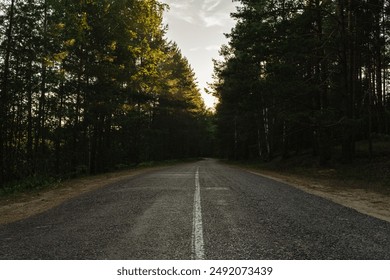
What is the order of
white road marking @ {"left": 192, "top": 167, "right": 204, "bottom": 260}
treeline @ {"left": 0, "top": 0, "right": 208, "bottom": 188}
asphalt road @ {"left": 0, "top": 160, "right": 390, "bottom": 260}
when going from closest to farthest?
white road marking @ {"left": 192, "top": 167, "right": 204, "bottom": 260}
asphalt road @ {"left": 0, "top": 160, "right": 390, "bottom": 260}
treeline @ {"left": 0, "top": 0, "right": 208, "bottom": 188}

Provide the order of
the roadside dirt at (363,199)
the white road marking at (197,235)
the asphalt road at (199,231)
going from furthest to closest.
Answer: the roadside dirt at (363,199), the asphalt road at (199,231), the white road marking at (197,235)

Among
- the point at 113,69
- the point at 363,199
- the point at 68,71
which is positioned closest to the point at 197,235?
the point at 363,199

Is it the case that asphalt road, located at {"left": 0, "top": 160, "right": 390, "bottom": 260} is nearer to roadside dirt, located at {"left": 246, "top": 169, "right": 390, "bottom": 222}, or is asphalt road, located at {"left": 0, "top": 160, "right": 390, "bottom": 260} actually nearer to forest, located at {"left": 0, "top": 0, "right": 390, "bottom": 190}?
roadside dirt, located at {"left": 246, "top": 169, "right": 390, "bottom": 222}

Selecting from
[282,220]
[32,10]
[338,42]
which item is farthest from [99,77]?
[282,220]

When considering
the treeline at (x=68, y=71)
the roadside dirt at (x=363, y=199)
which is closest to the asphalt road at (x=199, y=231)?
the roadside dirt at (x=363, y=199)

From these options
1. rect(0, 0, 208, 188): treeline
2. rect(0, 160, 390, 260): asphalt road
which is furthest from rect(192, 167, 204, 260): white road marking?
rect(0, 0, 208, 188): treeline

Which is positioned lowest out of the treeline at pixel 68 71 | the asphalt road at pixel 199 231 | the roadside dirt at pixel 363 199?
the roadside dirt at pixel 363 199

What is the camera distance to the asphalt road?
4.84m

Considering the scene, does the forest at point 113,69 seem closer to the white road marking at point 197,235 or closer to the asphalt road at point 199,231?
the asphalt road at point 199,231

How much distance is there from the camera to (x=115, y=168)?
91.2 feet

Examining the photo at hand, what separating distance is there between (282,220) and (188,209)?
2.31 m

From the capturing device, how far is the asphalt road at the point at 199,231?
4844 millimetres

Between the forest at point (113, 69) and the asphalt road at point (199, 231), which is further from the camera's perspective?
the forest at point (113, 69)
